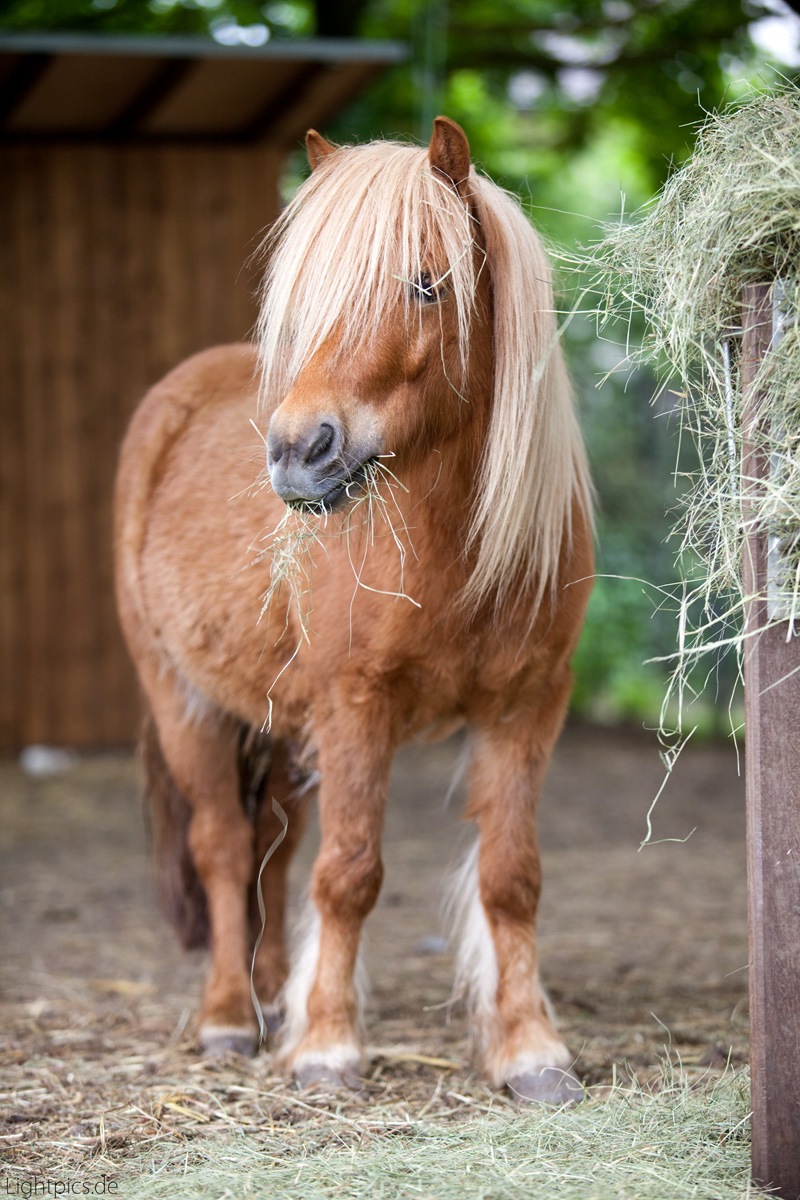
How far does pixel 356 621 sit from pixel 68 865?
352cm

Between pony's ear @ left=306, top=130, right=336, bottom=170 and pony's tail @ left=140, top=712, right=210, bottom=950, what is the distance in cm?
181

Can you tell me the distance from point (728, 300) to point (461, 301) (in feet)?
1.85

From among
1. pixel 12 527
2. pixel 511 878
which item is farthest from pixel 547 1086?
pixel 12 527

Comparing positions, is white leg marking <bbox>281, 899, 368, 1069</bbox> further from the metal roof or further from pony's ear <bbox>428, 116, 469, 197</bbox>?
the metal roof

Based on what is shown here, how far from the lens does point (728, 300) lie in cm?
219

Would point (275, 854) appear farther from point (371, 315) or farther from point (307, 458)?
point (371, 315)

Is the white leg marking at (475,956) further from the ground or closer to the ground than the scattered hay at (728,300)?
closer to the ground

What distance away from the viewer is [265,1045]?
3383mm

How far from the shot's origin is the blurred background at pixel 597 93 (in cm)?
825

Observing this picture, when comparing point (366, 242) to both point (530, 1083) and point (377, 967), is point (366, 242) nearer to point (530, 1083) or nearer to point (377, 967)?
point (530, 1083)

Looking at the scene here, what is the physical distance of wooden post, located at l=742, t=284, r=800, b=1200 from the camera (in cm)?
210

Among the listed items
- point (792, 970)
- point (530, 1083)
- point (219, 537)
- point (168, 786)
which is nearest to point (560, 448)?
point (219, 537)

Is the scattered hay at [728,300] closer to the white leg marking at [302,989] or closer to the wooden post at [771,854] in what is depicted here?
the wooden post at [771,854]

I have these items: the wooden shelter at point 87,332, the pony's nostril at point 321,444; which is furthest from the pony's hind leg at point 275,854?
the wooden shelter at point 87,332
